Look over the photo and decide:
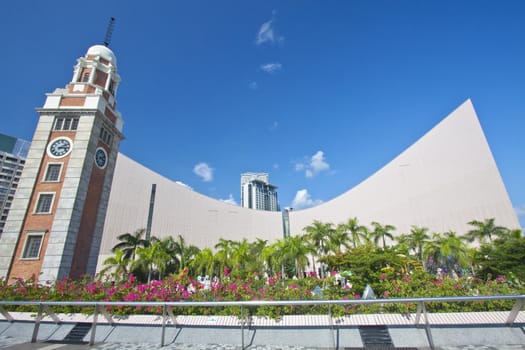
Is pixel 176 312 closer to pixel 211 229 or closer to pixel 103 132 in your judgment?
pixel 103 132

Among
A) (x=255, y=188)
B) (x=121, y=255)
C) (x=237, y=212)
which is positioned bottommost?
(x=121, y=255)

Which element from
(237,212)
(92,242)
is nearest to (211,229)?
(237,212)

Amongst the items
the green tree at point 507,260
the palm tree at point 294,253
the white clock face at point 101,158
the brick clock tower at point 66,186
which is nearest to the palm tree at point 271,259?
the palm tree at point 294,253

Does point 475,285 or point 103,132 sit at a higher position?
point 103,132

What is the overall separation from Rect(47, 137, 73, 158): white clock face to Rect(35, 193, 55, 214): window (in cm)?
193

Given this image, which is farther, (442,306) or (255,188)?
(255,188)

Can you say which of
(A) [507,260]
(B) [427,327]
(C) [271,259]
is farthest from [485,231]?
(B) [427,327]

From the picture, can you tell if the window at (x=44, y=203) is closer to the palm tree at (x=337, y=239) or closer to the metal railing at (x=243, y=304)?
the metal railing at (x=243, y=304)

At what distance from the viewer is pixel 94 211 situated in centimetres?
1306

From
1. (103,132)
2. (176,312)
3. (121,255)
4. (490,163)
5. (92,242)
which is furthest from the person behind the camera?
(490,163)

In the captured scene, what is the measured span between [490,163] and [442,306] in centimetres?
2366

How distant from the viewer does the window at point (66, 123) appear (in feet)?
43.4

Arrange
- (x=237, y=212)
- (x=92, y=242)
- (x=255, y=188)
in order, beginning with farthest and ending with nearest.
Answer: (x=255, y=188) → (x=237, y=212) → (x=92, y=242)

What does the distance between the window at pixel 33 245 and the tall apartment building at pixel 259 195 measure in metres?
86.2
